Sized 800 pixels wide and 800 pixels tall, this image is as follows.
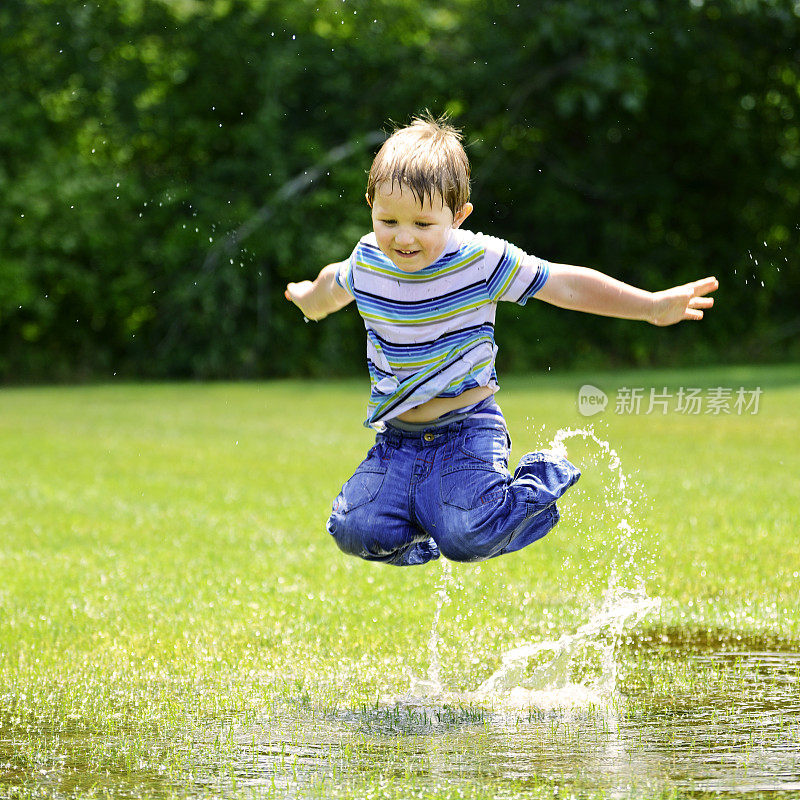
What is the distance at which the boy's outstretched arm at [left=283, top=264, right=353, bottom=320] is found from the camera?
4527 millimetres

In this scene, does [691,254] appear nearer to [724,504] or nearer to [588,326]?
[588,326]

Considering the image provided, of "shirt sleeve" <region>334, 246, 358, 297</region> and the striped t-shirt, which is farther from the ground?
"shirt sleeve" <region>334, 246, 358, 297</region>

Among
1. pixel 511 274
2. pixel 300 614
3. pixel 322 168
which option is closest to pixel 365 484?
pixel 511 274

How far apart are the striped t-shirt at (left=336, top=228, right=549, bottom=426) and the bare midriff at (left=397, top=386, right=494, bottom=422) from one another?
0.12ft

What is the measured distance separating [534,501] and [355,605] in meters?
1.97

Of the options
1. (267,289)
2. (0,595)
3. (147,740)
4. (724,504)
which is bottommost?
(147,740)

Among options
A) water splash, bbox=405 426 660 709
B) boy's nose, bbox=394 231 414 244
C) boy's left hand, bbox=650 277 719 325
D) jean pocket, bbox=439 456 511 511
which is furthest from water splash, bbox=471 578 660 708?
boy's nose, bbox=394 231 414 244

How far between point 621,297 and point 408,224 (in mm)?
680

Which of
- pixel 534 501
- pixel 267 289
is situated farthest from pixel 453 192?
pixel 267 289

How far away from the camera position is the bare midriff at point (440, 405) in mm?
4285

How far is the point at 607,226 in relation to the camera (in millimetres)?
24406

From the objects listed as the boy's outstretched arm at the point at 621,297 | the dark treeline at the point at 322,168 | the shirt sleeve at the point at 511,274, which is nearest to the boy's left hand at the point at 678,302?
the boy's outstretched arm at the point at 621,297

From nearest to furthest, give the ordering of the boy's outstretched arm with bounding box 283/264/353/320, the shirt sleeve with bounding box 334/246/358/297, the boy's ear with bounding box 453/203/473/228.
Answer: the boy's ear with bounding box 453/203/473/228
the shirt sleeve with bounding box 334/246/358/297
the boy's outstretched arm with bounding box 283/264/353/320

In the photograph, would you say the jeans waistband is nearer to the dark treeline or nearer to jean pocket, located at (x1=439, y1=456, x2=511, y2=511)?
jean pocket, located at (x1=439, y1=456, x2=511, y2=511)
